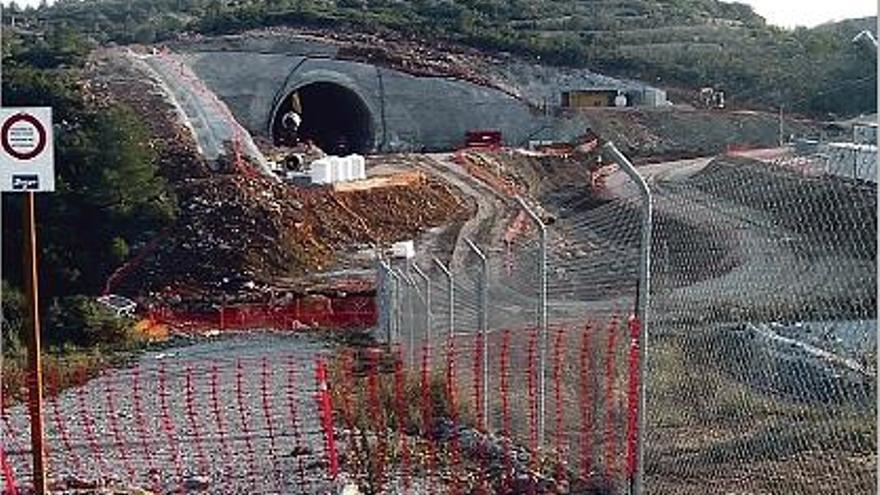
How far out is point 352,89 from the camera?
1715 inches

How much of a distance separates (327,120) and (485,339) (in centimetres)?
3983

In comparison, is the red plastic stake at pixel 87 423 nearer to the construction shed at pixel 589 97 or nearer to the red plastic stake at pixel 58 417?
the red plastic stake at pixel 58 417

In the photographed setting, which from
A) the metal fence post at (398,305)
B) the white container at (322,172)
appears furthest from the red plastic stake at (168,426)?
the white container at (322,172)

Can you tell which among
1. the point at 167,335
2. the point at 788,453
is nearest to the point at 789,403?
the point at 788,453

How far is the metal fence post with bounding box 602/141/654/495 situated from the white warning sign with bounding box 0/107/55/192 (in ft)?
6.86

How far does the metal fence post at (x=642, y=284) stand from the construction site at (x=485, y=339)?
16mm

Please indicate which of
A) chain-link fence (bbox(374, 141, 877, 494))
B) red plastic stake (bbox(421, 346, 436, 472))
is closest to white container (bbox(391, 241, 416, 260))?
red plastic stake (bbox(421, 346, 436, 472))

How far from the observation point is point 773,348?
17.4ft

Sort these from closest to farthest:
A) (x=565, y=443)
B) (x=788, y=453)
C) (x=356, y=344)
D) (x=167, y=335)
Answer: (x=788, y=453), (x=565, y=443), (x=356, y=344), (x=167, y=335)

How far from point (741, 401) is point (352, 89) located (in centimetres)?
3878

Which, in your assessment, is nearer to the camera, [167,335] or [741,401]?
[741,401]

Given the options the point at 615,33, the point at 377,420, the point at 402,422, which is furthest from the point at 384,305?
the point at 615,33

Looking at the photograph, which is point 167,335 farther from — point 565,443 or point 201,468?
point 565,443

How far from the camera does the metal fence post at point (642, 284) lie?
16.6ft
